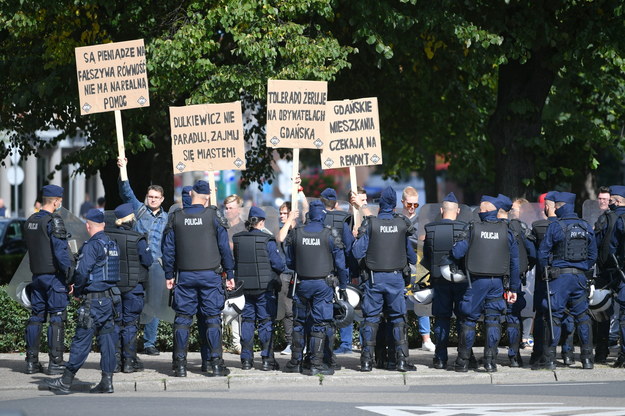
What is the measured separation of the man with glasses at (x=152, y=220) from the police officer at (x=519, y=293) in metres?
3.80

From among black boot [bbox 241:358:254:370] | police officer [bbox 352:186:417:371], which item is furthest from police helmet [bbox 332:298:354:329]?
black boot [bbox 241:358:254:370]

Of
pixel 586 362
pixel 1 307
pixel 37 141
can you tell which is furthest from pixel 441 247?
pixel 37 141

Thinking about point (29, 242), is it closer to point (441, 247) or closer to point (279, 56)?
point (441, 247)

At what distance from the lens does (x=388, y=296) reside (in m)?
13.2

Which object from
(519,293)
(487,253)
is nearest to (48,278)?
(487,253)

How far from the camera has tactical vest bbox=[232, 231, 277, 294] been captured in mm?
13062

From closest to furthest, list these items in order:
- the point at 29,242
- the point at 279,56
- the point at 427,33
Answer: the point at 29,242 < the point at 279,56 < the point at 427,33

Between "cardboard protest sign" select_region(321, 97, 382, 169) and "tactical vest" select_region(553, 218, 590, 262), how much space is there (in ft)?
9.07

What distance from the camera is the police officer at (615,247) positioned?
13688mm

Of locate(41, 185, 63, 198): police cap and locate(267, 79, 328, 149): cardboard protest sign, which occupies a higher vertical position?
locate(267, 79, 328, 149): cardboard protest sign

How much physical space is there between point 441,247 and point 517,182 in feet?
22.4

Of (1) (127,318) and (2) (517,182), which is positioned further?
(2) (517,182)

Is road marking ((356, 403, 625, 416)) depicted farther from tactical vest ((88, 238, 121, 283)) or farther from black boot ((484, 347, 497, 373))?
tactical vest ((88, 238, 121, 283))

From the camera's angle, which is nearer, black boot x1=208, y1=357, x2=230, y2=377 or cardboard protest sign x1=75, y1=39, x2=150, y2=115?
black boot x1=208, y1=357, x2=230, y2=377
